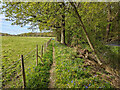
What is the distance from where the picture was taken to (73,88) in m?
4.13

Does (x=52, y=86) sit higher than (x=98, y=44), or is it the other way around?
(x=98, y=44)

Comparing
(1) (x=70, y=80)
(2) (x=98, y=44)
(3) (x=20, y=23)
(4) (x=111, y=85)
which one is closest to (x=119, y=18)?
(2) (x=98, y=44)

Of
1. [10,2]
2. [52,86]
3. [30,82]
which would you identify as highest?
[10,2]

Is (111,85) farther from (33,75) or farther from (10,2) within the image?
(10,2)

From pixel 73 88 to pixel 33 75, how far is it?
2536mm

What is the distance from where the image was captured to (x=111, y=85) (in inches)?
170

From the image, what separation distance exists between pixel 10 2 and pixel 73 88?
11889 millimetres

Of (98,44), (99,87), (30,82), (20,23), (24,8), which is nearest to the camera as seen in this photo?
(99,87)

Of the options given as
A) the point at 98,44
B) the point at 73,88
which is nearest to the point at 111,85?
the point at 73,88

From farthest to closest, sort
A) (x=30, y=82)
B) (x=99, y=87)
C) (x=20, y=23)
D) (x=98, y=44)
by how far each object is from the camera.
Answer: (x=20, y=23), (x=98, y=44), (x=30, y=82), (x=99, y=87)

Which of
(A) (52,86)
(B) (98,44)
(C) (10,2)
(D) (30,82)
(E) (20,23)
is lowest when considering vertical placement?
(A) (52,86)

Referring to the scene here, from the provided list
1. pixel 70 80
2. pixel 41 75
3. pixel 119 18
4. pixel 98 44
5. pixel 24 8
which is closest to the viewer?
pixel 70 80

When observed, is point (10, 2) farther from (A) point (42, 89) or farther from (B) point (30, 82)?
(A) point (42, 89)

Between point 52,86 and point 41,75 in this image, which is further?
point 41,75
